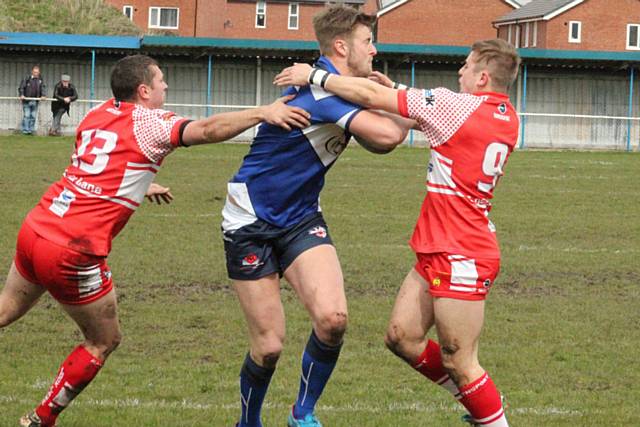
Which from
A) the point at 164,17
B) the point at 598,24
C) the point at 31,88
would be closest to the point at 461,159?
the point at 31,88

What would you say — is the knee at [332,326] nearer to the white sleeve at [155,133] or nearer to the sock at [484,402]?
the sock at [484,402]

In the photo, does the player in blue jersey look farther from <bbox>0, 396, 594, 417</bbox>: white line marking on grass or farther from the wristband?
<bbox>0, 396, 594, 417</bbox>: white line marking on grass

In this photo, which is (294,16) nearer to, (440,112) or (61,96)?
(61,96)

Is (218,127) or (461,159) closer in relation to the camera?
(461,159)

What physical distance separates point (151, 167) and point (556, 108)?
41.0 meters

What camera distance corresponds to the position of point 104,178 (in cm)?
627

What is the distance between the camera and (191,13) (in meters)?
74.6

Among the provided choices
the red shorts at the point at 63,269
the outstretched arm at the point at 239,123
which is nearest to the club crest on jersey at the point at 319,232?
the outstretched arm at the point at 239,123

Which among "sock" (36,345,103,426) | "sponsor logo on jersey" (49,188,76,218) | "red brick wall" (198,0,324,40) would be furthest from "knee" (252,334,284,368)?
"red brick wall" (198,0,324,40)

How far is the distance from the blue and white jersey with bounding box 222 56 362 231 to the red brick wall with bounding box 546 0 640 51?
209ft

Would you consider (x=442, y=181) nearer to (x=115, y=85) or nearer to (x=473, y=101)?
(x=473, y=101)

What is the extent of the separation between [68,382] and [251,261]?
122cm

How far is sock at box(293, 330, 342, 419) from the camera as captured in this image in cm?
653

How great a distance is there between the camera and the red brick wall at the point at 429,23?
70.8 m
